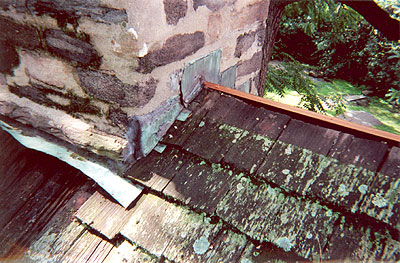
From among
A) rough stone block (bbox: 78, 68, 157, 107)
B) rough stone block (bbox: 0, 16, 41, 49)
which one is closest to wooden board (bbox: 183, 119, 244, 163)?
rough stone block (bbox: 78, 68, 157, 107)

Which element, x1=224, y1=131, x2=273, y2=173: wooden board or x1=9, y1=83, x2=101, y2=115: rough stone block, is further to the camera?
x1=9, y1=83, x2=101, y2=115: rough stone block

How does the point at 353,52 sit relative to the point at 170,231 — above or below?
below

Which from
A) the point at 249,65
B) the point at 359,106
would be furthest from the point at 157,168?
the point at 359,106

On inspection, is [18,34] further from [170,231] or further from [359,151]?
[359,151]

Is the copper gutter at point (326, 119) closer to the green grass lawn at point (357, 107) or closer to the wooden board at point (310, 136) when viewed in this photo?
the wooden board at point (310, 136)

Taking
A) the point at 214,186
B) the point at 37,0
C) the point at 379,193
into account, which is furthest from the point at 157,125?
the point at 379,193

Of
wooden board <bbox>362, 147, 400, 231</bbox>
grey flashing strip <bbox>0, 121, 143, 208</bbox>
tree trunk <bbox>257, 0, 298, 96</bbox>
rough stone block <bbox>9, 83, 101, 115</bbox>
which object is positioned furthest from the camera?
tree trunk <bbox>257, 0, 298, 96</bbox>

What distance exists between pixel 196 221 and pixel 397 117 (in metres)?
8.83

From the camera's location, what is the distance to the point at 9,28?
131 centimetres

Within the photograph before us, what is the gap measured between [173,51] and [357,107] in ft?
27.7

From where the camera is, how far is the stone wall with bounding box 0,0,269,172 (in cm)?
109

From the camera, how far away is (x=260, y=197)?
42.5 inches

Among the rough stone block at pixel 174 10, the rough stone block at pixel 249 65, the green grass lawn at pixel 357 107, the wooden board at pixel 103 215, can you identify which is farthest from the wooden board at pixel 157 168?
the green grass lawn at pixel 357 107

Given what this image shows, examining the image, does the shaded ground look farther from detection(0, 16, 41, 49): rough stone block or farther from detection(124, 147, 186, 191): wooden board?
detection(0, 16, 41, 49): rough stone block
